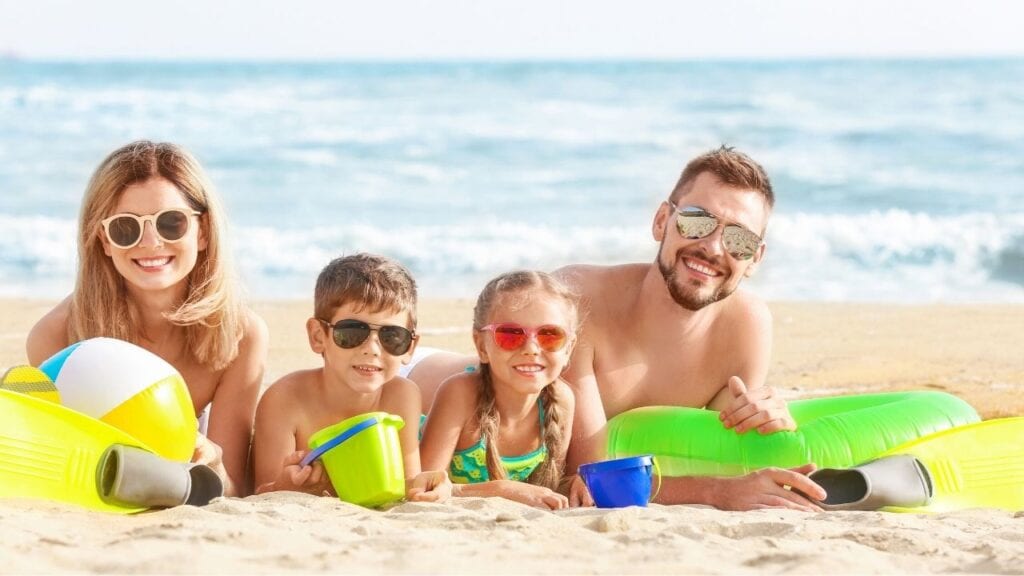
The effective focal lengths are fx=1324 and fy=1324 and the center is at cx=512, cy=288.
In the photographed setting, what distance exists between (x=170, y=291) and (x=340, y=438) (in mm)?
1176

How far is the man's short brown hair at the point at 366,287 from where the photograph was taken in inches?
190

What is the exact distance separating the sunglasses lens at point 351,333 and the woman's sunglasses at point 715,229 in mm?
1432

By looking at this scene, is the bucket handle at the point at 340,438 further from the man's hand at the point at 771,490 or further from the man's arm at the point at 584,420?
the man's hand at the point at 771,490

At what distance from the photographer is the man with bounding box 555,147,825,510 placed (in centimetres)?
524

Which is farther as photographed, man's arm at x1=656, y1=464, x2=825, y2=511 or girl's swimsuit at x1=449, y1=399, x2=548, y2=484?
girl's swimsuit at x1=449, y1=399, x2=548, y2=484

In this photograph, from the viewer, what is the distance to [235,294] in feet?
17.2

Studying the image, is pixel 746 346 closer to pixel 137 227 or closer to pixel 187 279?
pixel 187 279

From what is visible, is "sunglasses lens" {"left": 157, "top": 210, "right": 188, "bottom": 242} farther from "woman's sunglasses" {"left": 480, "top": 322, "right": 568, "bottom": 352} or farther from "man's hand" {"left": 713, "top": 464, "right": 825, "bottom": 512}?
"man's hand" {"left": 713, "top": 464, "right": 825, "bottom": 512}

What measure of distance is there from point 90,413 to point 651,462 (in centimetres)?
194

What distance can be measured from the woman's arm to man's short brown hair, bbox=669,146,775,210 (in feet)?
6.10

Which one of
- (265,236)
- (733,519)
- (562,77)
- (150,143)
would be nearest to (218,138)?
(265,236)

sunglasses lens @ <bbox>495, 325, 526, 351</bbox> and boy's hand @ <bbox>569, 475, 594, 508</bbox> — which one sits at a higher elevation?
sunglasses lens @ <bbox>495, 325, 526, 351</bbox>

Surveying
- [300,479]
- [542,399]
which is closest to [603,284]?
[542,399]

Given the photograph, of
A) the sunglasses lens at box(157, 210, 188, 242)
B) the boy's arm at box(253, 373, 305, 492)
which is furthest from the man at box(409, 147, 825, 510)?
the sunglasses lens at box(157, 210, 188, 242)
